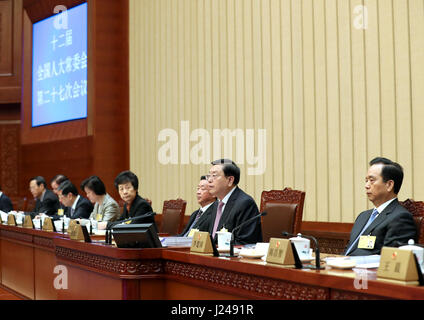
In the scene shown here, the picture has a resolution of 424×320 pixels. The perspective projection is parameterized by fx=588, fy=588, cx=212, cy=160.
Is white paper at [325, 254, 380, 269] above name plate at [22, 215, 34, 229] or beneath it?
above

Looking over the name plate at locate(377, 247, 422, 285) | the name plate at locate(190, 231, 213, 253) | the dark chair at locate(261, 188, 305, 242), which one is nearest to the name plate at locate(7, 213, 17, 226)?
the dark chair at locate(261, 188, 305, 242)

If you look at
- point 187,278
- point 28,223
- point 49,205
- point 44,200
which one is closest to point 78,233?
point 187,278

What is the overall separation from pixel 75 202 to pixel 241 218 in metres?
2.97

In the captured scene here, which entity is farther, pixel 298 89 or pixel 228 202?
pixel 298 89

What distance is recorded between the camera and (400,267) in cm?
169

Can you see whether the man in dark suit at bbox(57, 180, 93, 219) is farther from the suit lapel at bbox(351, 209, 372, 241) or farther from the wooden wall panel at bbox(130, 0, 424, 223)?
the suit lapel at bbox(351, 209, 372, 241)

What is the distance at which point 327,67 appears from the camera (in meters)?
4.62

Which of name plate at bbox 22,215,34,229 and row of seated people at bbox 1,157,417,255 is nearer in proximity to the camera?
row of seated people at bbox 1,157,417,255

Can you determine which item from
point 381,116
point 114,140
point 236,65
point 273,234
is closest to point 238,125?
point 236,65

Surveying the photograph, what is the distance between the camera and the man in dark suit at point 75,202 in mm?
5801

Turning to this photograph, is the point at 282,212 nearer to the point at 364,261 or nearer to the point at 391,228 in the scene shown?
the point at 391,228

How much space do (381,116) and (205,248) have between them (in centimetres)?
215

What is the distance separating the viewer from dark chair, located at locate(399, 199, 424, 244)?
2.71 m

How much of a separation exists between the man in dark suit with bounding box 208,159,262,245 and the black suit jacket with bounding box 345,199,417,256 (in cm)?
72
